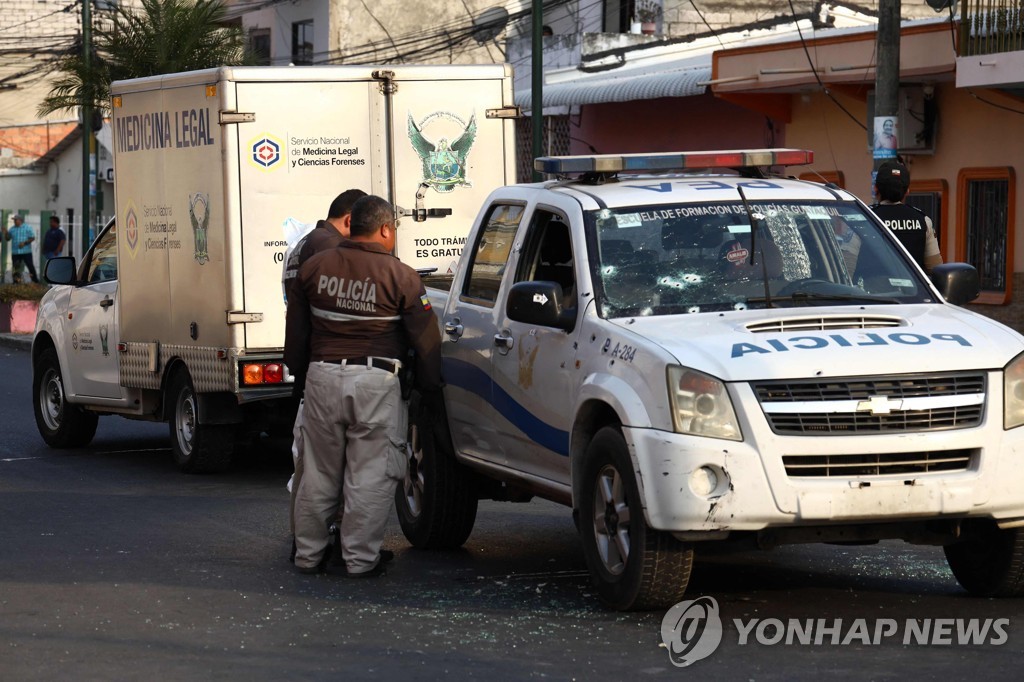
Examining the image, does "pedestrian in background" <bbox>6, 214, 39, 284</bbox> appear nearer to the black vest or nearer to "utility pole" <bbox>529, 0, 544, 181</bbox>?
"utility pole" <bbox>529, 0, 544, 181</bbox>

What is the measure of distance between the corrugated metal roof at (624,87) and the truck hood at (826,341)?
17418 millimetres

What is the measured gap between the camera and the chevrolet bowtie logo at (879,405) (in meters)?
6.48

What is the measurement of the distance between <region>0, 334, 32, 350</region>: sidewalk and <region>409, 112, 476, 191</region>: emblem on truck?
14532 millimetres

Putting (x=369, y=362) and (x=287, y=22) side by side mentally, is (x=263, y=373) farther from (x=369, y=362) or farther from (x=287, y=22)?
(x=287, y=22)

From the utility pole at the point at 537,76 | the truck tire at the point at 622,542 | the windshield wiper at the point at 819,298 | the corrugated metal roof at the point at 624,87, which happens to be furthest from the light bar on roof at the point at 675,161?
the corrugated metal roof at the point at 624,87

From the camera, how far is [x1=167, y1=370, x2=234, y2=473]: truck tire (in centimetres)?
1213

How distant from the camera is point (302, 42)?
41438mm

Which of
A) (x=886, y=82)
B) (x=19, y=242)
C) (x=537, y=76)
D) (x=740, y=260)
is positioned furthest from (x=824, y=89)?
(x=19, y=242)

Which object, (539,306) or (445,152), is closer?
(539,306)

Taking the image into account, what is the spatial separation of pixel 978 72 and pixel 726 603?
12.5 meters

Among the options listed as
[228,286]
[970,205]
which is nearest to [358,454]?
[228,286]

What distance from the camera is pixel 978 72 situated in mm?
18359

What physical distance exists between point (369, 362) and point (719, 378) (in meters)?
2.07

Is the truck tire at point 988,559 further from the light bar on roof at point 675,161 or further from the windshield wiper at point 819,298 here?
the light bar on roof at point 675,161
